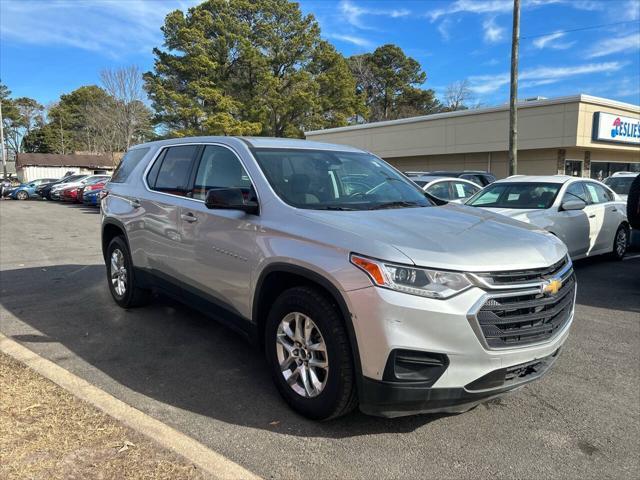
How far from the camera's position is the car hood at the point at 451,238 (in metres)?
2.80

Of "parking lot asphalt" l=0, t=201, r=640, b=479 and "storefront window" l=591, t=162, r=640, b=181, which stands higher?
"storefront window" l=591, t=162, r=640, b=181

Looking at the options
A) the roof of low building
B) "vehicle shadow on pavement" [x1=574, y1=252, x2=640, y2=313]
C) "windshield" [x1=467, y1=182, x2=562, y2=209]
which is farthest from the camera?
the roof of low building

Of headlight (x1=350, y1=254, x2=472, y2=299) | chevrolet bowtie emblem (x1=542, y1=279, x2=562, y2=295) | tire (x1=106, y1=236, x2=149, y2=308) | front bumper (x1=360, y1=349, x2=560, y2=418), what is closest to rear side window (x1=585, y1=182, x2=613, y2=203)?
chevrolet bowtie emblem (x1=542, y1=279, x2=562, y2=295)

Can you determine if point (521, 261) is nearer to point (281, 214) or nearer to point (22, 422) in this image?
point (281, 214)

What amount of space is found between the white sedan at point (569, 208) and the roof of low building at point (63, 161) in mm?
60603

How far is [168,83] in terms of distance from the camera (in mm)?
42156

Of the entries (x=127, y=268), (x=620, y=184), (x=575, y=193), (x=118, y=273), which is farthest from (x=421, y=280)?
(x=620, y=184)

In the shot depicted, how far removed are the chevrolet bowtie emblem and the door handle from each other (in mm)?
2737

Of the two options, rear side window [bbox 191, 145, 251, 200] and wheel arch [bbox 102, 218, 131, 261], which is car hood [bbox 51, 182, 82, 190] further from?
rear side window [bbox 191, 145, 251, 200]

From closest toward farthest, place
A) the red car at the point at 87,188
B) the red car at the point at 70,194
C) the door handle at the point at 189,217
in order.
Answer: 1. the door handle at the point at 189,217
2. the red car at the point at 87,188
3. the red car at the point at 70,194

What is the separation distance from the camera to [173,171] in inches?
194

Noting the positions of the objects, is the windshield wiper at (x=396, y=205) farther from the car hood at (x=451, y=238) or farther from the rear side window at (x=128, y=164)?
the rear side window at (x=128, y=164)

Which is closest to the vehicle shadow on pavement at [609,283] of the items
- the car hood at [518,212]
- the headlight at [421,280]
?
the car hood at [518,212]

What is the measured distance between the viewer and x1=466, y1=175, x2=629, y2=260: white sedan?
25.9 feet
